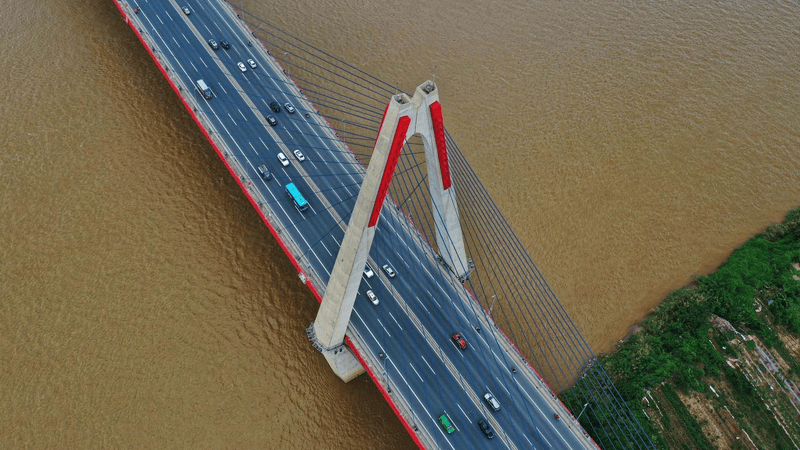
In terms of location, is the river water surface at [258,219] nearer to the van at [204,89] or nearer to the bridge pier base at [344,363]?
the bridge pier base at [344,363]

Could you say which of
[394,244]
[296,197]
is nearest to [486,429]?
[394,244]

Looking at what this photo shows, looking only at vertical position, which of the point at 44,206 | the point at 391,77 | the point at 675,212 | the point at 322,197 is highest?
the point at 44,206

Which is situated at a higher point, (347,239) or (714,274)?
(347,239)

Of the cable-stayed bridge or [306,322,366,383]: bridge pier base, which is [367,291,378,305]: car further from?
[306,322,366,383]: bridge pier base

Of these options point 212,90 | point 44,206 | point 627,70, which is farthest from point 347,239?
point 627,70

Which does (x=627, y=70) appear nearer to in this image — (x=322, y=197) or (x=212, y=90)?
(x=322, y=197)

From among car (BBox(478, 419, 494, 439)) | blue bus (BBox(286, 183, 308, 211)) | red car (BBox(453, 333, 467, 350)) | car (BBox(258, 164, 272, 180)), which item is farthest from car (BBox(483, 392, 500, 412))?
car (BBox(258, 164, 272, 180))

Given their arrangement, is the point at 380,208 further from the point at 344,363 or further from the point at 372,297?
the point at 344,363

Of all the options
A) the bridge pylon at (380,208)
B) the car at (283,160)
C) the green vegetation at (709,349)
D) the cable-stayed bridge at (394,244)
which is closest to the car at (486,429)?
the cable-stayed bridge at (394,244)
